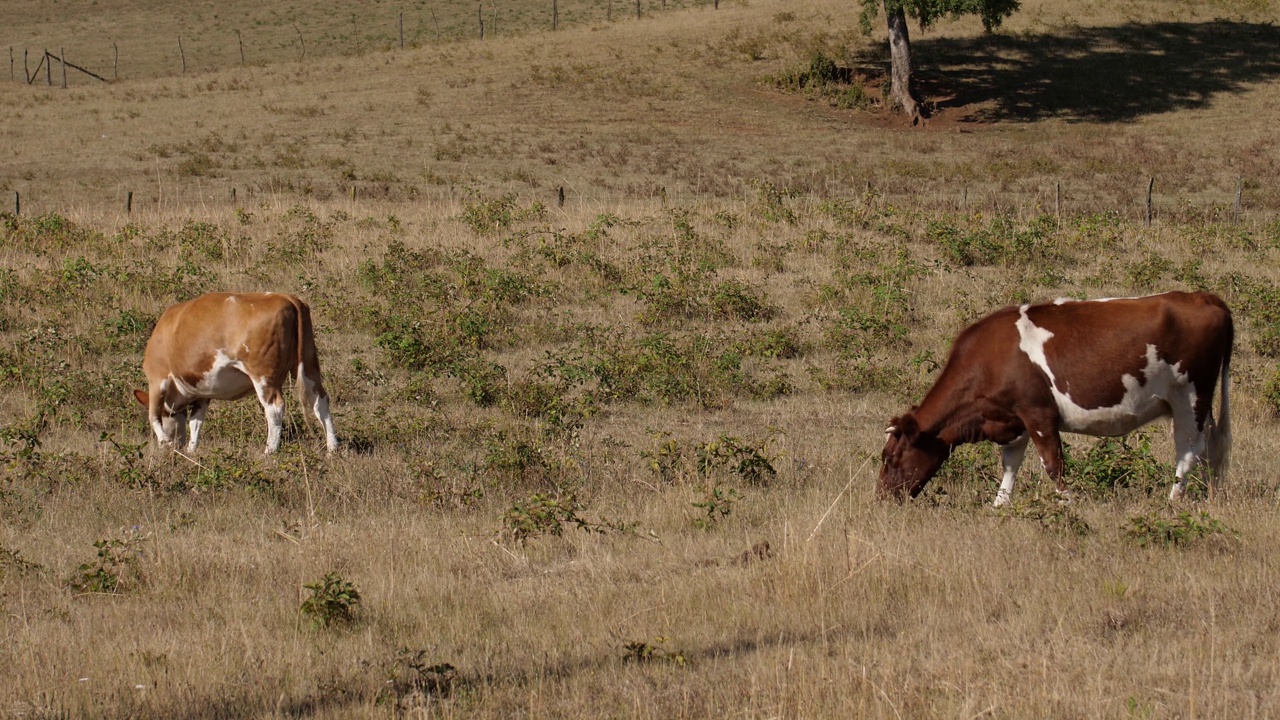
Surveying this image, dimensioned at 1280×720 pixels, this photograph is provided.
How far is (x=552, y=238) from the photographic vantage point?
2312 centimetres

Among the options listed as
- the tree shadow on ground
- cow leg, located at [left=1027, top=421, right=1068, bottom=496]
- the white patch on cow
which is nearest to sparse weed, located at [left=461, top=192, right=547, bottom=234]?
the white patch on cow

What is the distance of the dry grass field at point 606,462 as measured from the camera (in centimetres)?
625

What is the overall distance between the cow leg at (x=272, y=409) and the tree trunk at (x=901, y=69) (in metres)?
38.5

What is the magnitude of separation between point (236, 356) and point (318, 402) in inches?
36.4

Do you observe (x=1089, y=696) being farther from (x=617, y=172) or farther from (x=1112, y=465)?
(x=617, y=172)

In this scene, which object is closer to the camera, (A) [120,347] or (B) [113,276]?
(A) [120,347]

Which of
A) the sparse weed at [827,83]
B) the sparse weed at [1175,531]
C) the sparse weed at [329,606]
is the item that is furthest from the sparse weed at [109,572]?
the sparse weed at [827,83]

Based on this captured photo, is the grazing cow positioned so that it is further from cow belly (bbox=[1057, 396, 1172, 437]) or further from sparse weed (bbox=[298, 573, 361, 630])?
sparse weed (bbox=[298, 573, 361, 630])

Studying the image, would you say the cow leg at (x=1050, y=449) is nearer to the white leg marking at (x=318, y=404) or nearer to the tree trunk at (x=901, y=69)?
the white leg marking at (x=318, y=404)

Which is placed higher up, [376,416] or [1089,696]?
[1089,696]

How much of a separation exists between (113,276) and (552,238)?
756 cm

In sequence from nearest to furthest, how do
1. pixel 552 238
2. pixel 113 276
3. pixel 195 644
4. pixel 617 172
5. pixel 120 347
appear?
pixel 195 644 → pixel 120 347 → pixel 113 276 → pixel 552 238 → pixel 617 172

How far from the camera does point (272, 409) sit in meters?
12.3

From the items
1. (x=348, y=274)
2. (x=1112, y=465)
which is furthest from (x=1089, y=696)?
(x=348, y=274)
